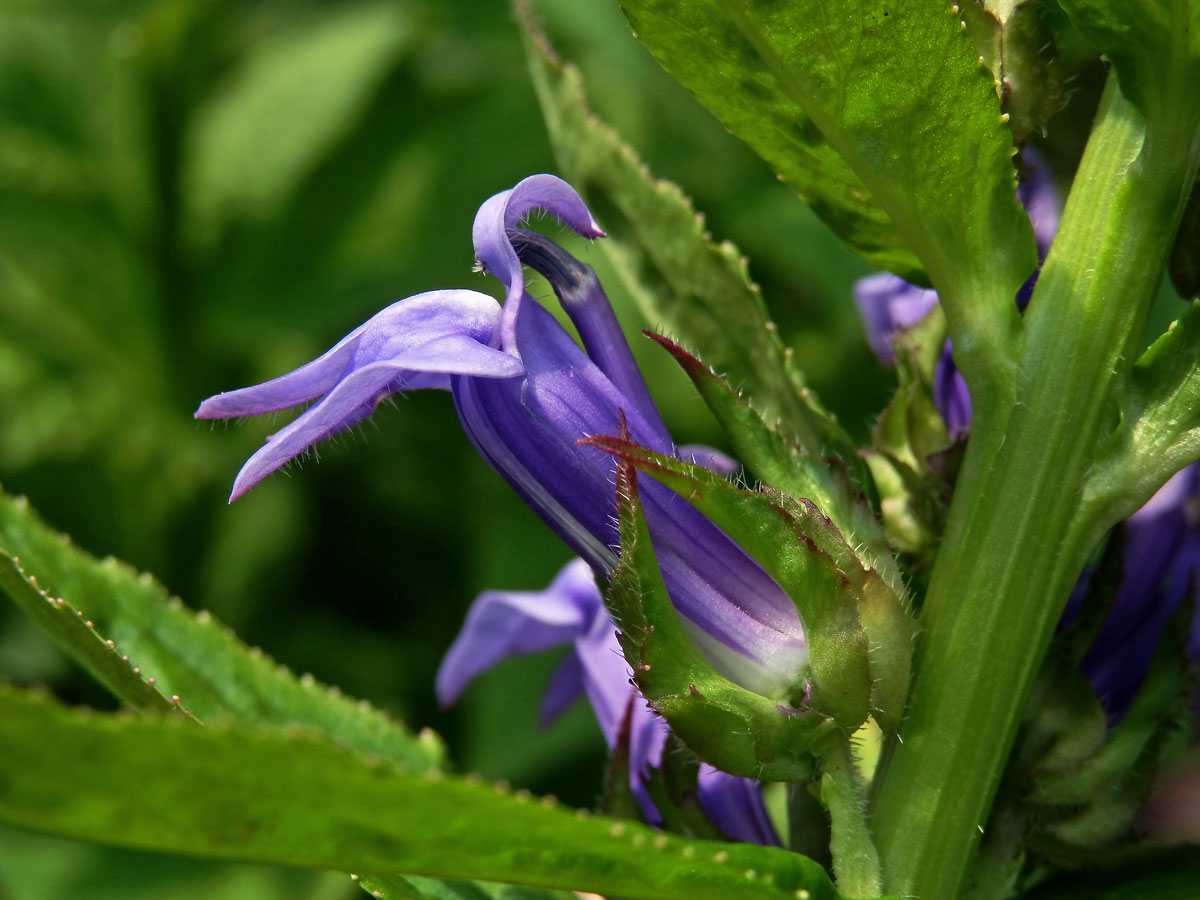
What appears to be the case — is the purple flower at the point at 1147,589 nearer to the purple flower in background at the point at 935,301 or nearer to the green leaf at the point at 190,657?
the purple flower in background at the point at 935,301

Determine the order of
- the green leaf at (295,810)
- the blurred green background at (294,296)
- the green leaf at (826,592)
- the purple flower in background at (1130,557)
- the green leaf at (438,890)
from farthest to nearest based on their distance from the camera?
the blurred green background at (294,296)
the purple flower in background at (1130,557)
the green leaf at (438,890)
the green leaf at (826,592)
the green leaf at (295,810)

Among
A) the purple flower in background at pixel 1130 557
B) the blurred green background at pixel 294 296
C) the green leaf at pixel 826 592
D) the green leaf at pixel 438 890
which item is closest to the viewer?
the green leaf at pixel 826 592

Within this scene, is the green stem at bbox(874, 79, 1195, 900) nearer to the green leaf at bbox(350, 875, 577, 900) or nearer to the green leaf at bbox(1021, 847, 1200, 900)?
the green leaf at bbox(1021, 847, 1200, 900)

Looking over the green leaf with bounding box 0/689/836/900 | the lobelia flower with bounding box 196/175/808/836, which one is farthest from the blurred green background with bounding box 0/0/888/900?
the green leaf with bounding box 0/689/836/900

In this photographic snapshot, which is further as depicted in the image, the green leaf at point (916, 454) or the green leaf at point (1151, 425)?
the green leaf at point (916, 454)

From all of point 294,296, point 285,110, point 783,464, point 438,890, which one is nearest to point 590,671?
point 438,890

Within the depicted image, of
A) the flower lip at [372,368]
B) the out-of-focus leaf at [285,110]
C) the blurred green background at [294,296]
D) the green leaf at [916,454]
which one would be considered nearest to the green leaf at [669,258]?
the green leaf at [916,454]

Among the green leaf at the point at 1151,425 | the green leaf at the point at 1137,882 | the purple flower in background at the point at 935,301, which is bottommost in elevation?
the green leaf at the point at 1137,882
